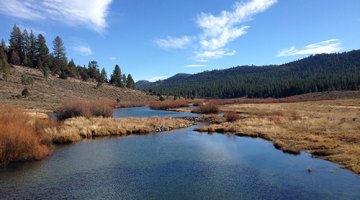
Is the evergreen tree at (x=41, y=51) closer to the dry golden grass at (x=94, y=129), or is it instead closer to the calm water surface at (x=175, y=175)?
the dry golden grass at (x=94, y=129)

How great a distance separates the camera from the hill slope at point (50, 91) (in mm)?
79938

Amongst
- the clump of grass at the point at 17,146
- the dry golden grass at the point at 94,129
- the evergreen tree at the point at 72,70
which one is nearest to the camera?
the clump of grass at the point at 17,146

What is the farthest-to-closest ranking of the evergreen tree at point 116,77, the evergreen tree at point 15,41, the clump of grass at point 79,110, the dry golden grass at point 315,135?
the evergreen tree at point 116,77 < the evergreen tree at point 15,41 < the clump of grass at point 79,110 < the dry golden grass at point 315,135

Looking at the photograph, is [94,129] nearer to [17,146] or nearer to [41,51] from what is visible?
[17,146]

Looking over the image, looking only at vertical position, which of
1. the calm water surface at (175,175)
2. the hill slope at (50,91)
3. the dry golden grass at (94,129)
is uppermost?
the hill slope at (50,91)

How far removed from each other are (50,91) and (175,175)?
8664cm

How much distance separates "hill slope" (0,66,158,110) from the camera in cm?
7994

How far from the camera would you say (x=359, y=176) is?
70.8ft

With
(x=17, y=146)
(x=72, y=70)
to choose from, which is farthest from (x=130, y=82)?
(x=17, y=146)

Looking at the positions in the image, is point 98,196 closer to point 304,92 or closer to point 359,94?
point 359,94

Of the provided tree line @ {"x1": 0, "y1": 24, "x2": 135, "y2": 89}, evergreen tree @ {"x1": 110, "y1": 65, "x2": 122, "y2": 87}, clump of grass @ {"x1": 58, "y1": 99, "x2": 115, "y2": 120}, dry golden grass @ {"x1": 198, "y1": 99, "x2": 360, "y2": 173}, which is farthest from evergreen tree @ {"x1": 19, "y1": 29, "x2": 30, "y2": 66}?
dry golden grass @ {"x1": 198, "y1": 99, "x2": 360, "y2": 173}

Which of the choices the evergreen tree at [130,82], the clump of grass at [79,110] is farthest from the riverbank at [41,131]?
the evergreen tree at [130,82]

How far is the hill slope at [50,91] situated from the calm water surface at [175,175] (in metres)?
52.1

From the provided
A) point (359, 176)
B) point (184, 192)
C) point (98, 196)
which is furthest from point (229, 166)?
point (98, 196)
